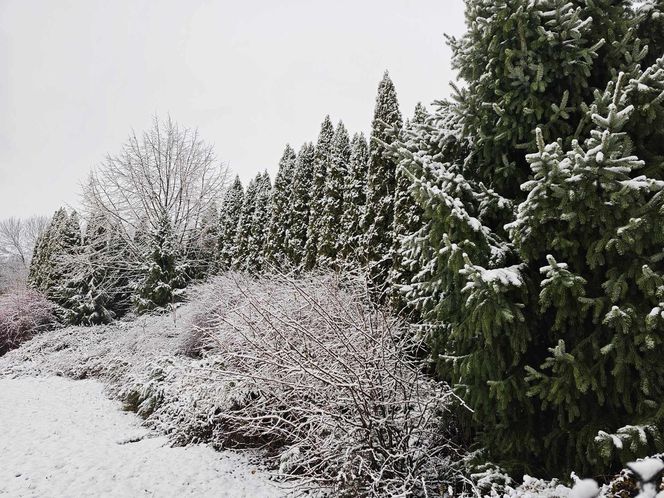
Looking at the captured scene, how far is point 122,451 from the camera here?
6246 mm

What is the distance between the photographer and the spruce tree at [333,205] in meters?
11.5

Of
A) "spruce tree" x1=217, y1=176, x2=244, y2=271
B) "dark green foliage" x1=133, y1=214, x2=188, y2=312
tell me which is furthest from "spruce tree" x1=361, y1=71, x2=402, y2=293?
"spruce tree" x1=217, y1=176, x2=244, y2=271

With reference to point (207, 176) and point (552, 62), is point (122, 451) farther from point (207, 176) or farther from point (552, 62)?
point (207, 176)

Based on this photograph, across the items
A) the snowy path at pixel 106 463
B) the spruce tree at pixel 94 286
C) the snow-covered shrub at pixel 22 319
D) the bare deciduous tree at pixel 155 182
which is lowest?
the snowy path at pixel 106 463

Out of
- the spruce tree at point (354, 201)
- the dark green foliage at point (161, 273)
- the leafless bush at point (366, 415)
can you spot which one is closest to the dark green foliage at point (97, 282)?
the dark green foliage at point (161, 273)

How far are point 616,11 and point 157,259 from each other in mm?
13914

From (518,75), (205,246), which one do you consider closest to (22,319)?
(205,246)

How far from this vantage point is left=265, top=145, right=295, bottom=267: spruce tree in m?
14.6

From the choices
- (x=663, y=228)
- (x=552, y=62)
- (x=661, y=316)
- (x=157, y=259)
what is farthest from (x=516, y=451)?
(x=157, y=259)

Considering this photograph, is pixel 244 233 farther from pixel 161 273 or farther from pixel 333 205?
pixel 333 205

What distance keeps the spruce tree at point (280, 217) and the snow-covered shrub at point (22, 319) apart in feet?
37.6

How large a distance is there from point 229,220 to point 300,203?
598 cm

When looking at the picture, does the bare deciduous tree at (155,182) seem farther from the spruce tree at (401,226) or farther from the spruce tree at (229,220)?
the spruce tree at (401,226)

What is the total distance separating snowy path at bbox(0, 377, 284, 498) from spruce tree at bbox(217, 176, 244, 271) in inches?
401
